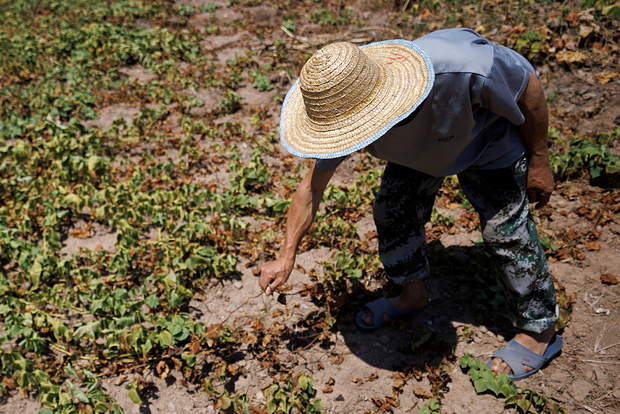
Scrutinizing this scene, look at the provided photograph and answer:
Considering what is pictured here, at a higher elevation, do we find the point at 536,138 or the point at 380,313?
the point at 536,138

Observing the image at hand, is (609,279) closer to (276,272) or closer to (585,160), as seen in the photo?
(585,160)

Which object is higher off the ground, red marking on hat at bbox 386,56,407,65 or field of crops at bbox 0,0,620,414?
red marking on hat at bbox 386,56,407,65

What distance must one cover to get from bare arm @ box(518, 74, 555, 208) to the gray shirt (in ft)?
0.16

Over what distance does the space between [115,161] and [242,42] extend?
3255 mm

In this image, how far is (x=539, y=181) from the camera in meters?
2.32

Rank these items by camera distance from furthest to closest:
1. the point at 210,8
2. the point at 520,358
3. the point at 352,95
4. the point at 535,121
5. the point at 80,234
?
the point at 210,8, the point at 80,234, the point at 520,358, the point at 535,121, the point at 352,95

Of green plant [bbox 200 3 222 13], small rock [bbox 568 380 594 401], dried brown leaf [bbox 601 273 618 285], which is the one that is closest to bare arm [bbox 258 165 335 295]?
small rock [bbox 568 380 594 401]

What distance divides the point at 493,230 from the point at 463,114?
0.69m

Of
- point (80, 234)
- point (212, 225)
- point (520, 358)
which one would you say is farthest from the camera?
point (80, 234)

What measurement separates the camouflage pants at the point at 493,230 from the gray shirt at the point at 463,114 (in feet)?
0.45

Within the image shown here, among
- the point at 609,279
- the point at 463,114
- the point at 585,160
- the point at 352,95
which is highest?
the point at 352,95

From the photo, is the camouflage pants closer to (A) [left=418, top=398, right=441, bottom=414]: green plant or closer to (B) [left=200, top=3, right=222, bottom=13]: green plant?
(A) [left=418, top=398, right=441, bottom=414]: green plant

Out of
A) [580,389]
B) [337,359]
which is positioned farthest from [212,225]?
[580,389]

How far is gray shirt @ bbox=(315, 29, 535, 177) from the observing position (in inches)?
73.0
